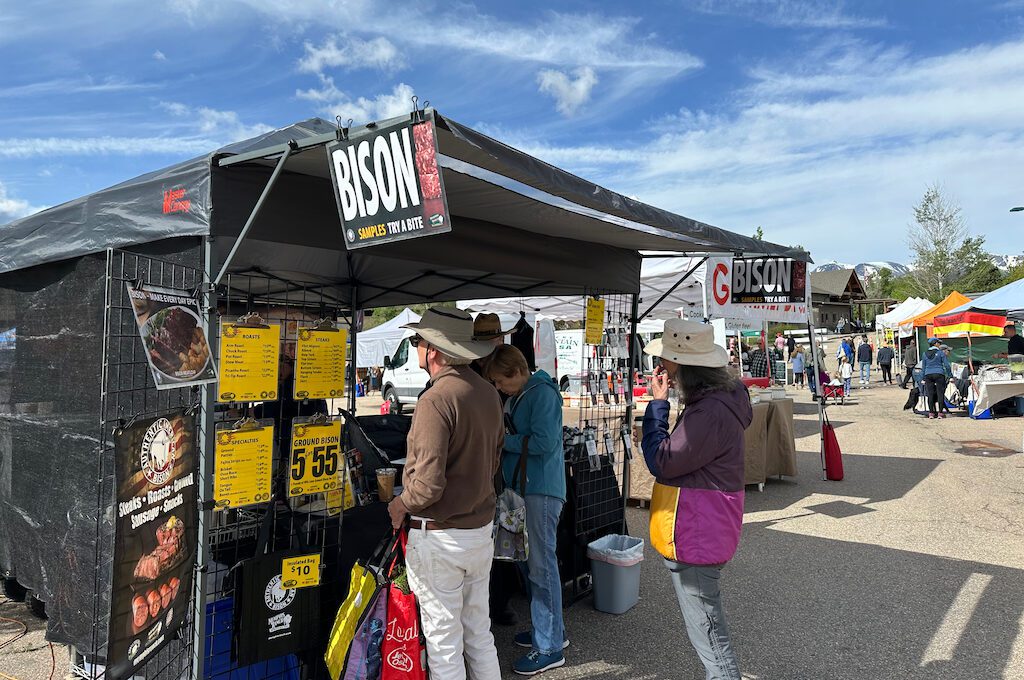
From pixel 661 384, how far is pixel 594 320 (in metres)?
2.10

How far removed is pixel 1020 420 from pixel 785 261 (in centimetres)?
1131

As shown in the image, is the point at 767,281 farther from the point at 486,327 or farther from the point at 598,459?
the point at 486,327

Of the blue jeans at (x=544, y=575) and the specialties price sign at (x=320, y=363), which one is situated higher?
the specialties price sign at (x=320, y=363)

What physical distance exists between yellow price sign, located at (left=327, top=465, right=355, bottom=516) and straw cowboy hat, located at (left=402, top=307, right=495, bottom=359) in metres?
0.89

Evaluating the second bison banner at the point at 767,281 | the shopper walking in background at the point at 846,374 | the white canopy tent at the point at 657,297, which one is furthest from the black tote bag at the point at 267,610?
the shopper walking in background at the point at 846,374

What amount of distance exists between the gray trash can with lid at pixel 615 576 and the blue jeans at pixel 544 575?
75 centimetres

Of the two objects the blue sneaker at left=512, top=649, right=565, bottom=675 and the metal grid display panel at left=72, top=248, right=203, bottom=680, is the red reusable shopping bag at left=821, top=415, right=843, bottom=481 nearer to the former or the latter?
the blue sneaker at left=512, top=649, right=565, bottom=675

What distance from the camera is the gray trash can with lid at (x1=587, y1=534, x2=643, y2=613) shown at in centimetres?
416

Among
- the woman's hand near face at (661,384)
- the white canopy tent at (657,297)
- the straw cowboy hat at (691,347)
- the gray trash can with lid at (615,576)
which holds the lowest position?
the gray trash can with lid at (615,576)

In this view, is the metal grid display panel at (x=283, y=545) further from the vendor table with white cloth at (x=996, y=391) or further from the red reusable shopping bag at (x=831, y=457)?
the vendor table with white cloth at (x=996, y=391)

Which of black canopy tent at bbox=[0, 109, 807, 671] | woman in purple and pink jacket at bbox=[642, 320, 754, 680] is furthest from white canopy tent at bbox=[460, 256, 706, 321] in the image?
woman in purple and pink jacket at bbox=[642, 320, 754, 680]

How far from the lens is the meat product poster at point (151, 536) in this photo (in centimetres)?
227

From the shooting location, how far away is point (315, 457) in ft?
9.70

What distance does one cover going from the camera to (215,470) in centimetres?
261
